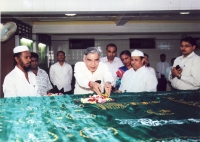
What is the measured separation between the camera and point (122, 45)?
11594 millimetres

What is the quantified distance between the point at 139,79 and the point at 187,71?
77cm

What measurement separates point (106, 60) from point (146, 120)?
378cm

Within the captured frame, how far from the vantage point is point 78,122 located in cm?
174

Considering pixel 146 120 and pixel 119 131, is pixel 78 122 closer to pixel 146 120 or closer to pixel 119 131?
pixel 119 131

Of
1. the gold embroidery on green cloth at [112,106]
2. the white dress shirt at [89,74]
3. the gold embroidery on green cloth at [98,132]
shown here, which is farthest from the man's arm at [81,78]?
the gold embroidery on green cloth at [98,132]

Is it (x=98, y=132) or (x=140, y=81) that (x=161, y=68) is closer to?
(x=140, y=81)

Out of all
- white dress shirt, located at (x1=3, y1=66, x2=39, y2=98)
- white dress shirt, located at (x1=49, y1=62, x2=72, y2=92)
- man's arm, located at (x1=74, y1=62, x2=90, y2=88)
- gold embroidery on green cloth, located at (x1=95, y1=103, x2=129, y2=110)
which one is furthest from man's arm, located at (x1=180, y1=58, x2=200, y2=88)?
white dress shirt, located at (x1=49, y1=62, x2=72, y2=92)

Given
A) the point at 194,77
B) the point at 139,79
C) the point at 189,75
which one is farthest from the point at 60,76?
the point at 194,77

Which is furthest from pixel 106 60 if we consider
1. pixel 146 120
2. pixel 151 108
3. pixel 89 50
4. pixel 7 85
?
pixel 146 120

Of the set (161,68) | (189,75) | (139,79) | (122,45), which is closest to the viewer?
(139,79)

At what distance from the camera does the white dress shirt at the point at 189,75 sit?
366 cm

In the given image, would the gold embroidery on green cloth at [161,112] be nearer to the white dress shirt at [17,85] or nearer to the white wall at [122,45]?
the white dress shirt at [17,85]

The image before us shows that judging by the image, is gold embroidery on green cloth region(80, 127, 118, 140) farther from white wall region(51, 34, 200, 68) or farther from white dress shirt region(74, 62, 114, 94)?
white wall region(51, 34, 200, 68)

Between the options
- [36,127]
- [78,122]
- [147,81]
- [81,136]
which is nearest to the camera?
[81,136]
